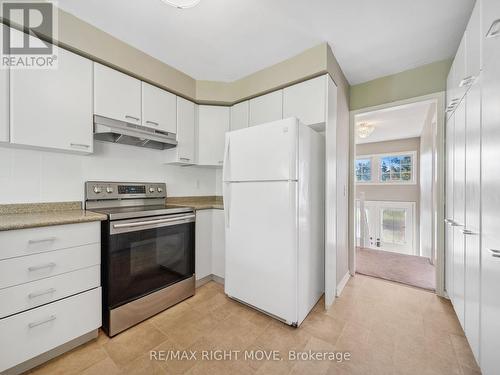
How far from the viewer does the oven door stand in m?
1.54

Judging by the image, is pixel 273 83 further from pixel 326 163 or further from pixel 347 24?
A: pixel 326 163

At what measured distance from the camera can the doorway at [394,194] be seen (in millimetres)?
3023

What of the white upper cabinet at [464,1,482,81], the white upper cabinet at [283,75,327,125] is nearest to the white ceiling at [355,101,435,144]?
the white upper cabinet at [283,75,327,125]

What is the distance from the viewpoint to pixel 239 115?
2.59m

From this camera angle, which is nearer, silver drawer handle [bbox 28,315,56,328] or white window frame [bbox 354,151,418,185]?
silver drawer handle [bbox 28,315,56,328]

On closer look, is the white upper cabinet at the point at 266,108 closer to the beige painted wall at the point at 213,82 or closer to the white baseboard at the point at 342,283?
the beige painted wall at the point at 213,82

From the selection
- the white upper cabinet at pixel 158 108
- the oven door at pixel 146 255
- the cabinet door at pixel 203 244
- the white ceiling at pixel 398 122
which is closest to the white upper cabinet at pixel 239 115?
the white upper cabinet at pixel 158 108

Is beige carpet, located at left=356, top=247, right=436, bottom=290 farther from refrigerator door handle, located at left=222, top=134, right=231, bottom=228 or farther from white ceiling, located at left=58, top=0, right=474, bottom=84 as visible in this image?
white ceiling, located at left=58, top=0, right=474, bottom=84

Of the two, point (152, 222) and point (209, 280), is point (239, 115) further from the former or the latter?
point (209, 280)

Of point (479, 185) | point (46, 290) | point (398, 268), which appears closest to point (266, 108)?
point (479, 185)

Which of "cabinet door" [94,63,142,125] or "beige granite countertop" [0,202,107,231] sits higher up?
"cabinet door" [94,63,142,125]

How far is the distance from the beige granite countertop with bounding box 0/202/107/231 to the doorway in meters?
2.75

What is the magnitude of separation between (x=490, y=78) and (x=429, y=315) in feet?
6.24

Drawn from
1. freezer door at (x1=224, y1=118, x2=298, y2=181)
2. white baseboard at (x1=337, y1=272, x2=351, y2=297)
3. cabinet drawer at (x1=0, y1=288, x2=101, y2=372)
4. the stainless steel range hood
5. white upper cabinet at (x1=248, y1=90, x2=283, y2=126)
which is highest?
white upper cabinet at (x1=248, y1=90, x2=283, y2=126)
